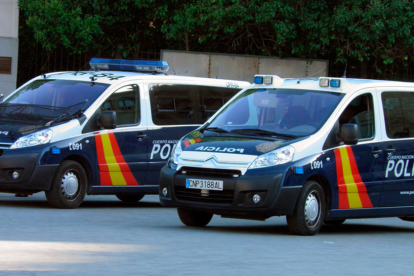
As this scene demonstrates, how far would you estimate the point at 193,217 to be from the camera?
917 cm

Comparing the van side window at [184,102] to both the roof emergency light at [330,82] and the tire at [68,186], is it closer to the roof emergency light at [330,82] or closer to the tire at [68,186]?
the tire at [68,186]

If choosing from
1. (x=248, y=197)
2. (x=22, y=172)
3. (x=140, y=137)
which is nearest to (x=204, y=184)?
(x=248, y=197)

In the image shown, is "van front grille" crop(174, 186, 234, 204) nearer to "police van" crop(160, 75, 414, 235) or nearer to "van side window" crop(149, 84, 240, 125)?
"police van" crop(160, 75, 414, 235)

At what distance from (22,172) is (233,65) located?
12872mm

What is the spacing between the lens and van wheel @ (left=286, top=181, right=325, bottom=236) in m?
8.37

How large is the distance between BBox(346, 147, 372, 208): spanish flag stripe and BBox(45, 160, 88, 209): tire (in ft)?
12.5

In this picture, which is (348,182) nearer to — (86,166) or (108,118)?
(108,118)

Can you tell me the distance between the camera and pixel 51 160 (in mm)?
10398

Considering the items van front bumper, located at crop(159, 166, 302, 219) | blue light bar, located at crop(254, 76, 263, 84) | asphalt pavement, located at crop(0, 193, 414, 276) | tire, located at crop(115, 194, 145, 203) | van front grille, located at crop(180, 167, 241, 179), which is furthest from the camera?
tire, located at crop(115, 194, 145, 203)

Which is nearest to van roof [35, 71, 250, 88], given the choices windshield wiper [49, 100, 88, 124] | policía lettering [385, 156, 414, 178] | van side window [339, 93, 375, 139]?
windshield wiper [49, 100, 88, 124]

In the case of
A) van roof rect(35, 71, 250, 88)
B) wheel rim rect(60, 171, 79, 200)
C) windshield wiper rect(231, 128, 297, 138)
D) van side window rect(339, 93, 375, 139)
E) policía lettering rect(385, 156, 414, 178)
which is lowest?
wheel rim rect(60, 171, 79, 200)

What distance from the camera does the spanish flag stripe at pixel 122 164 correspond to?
445 inches

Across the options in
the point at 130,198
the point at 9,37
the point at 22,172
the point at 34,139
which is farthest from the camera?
the point at 9,37

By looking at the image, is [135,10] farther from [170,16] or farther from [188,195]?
[188,195]
